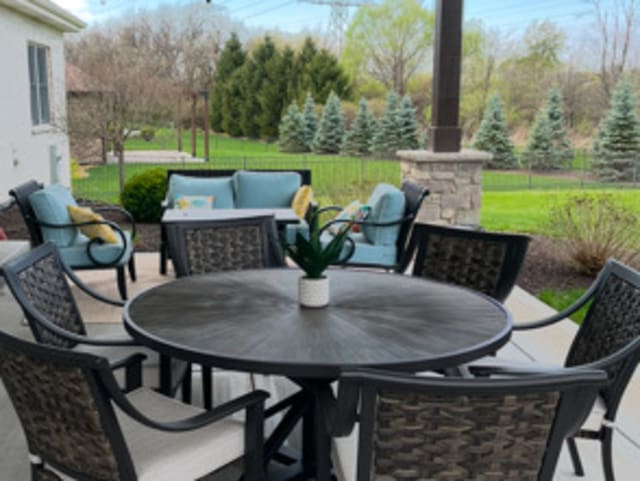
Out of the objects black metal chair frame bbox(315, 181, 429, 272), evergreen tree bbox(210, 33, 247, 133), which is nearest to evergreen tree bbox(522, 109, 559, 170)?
evergreen tree bbox(210, 33, 247, 133)

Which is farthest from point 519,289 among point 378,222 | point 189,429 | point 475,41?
point 475,41

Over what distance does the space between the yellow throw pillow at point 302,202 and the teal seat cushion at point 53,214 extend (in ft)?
6.54

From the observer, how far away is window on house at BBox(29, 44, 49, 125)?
1044 cm

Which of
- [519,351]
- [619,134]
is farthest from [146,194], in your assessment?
[619,134]

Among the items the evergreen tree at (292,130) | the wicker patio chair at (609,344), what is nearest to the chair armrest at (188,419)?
the wicker patio chair at (609,344)

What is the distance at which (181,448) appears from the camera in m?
2.01

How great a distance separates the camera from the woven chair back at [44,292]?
2.44m

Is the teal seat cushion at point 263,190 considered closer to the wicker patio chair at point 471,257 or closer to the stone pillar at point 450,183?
the stone pillar at point 450,183

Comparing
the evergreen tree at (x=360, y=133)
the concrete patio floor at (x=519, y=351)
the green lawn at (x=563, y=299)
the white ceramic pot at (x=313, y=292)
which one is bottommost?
the green lawn at (x=563, y=299)

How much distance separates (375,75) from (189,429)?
522 inches

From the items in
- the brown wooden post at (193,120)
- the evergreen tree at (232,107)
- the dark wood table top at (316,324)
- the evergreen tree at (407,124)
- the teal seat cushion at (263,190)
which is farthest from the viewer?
the evergreen tree at (232,107)

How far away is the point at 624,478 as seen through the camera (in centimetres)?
272

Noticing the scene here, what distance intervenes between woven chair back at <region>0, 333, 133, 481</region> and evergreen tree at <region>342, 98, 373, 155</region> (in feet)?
39.8

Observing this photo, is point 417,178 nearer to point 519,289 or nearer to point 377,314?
point 519,289
